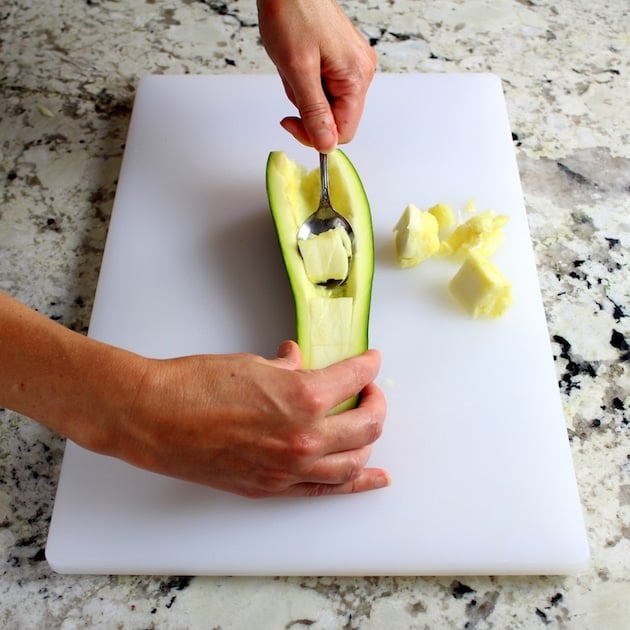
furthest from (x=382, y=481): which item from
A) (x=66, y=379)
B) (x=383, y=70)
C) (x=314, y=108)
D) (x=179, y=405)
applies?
(x=383, y=70)

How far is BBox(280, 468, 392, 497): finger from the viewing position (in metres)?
1.00

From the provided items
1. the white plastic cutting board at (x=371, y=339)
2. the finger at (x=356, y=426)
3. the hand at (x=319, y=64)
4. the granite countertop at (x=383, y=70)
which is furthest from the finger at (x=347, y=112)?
the finger at (x=356, y=426)

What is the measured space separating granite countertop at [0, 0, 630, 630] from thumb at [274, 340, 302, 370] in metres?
0.28

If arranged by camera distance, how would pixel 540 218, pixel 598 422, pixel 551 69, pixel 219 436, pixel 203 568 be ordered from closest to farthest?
pixel 219 436 < pixel 203 568 < pixel 598 422 < pixel 540 218 < pixel 551 69

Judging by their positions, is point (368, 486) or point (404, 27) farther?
point (404, 27)

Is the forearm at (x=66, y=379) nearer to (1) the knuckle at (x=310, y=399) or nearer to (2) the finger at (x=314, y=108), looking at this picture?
(1) the knuckle at (x=310, y=399)

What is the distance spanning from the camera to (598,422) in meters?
1.15

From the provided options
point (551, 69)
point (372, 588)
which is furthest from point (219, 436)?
A: point (551, 69)

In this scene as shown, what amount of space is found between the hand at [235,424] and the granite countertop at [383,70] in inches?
7.5

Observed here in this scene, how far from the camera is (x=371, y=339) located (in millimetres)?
1189

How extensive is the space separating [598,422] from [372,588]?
1.37ft

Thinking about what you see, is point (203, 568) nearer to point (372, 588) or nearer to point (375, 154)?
point (372, 588)

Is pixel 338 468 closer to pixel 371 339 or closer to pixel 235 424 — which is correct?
pixel 235 424

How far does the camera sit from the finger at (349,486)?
100cm
